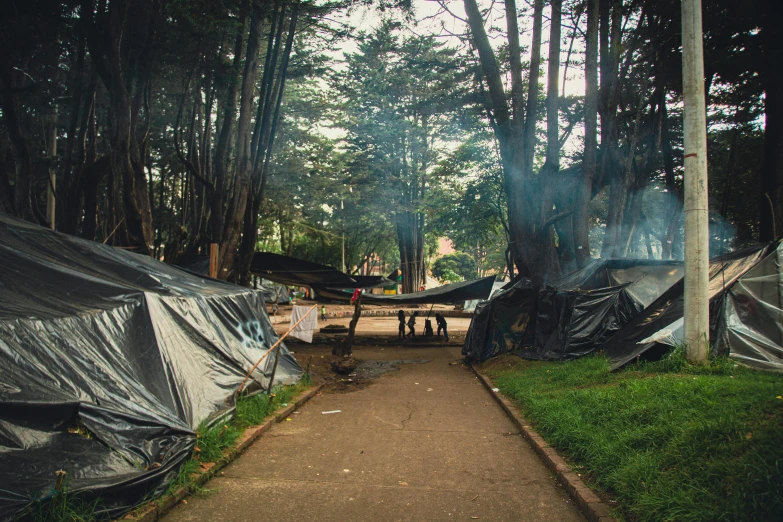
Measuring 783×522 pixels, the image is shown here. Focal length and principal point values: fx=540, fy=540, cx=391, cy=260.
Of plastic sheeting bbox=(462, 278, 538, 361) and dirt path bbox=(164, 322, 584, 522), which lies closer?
dirt path bbox=(164, 322, 584, 522)

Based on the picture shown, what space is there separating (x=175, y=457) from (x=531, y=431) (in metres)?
4.01

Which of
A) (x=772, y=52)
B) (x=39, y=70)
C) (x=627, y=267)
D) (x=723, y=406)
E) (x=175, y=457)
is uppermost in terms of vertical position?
(x=39, y=70)

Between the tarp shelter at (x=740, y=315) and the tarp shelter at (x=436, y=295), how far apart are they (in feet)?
30.1

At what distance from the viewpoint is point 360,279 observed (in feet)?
60.2

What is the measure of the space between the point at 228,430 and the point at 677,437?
14.4 feet

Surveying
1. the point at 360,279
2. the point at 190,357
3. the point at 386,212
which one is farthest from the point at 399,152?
the point at 190,357

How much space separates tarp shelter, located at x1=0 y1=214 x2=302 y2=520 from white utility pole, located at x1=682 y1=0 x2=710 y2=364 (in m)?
5.75

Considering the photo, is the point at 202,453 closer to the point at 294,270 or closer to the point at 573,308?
the point at 573,308

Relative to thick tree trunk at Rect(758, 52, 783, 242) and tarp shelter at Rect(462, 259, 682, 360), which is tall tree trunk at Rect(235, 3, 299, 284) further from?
thick tree trunk at Rect(758, 52, 783, 242)

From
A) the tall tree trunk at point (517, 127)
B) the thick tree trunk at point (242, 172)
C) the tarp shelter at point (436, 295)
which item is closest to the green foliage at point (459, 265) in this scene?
the tarp shelter at point (436, 295)

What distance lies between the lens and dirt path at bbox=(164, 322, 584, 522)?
4.21 metres

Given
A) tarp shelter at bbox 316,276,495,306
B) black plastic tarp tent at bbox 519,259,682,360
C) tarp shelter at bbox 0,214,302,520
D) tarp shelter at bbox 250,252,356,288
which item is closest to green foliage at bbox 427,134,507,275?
tarp shelter at bbox 316,276,495,306

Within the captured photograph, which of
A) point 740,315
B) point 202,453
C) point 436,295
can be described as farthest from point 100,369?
point 436,295

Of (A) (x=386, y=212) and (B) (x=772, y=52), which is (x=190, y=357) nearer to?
(B) (x=772, y=52)
